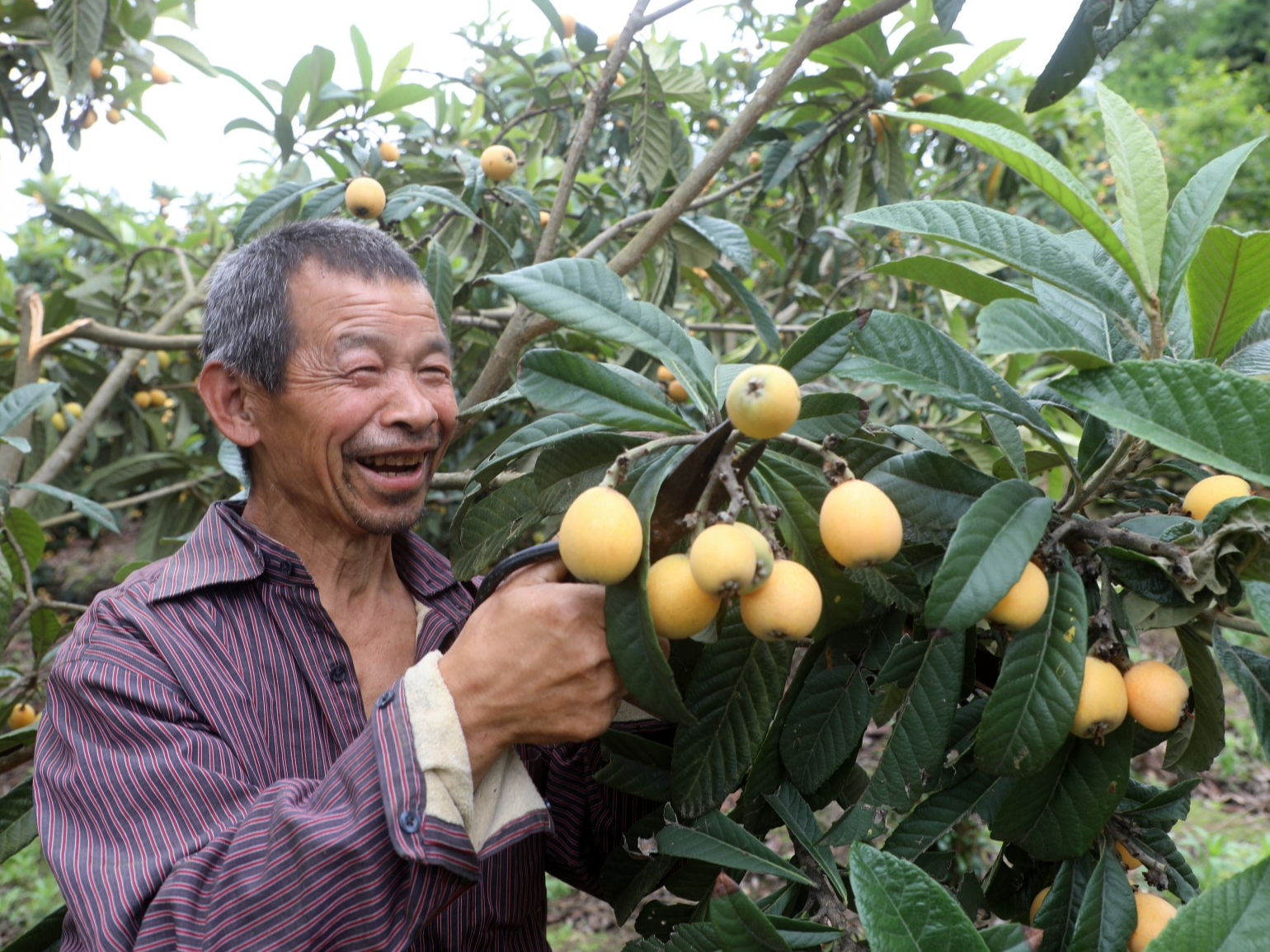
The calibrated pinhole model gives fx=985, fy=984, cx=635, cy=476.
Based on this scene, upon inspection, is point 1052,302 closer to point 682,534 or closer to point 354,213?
point 682,534

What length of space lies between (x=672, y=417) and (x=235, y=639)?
74 centimetres

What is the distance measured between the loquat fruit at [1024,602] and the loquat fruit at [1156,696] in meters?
0.13

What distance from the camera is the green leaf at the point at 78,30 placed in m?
2.60

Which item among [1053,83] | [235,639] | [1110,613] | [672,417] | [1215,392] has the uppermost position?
[1053,83]

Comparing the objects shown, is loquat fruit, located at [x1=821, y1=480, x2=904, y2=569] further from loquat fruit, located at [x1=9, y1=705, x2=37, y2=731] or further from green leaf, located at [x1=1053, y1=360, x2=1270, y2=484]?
loquat fruit, located at [x1=9, y1=705, x2=37, y2=731]

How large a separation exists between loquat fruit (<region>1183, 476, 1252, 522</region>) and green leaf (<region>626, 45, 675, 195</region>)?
5.48ft

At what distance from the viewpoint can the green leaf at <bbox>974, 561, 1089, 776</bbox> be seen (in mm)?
837

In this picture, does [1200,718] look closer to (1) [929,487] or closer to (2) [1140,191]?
(1) [929,487]

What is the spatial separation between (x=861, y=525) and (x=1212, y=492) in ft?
1.10

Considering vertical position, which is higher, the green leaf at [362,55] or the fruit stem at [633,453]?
the green leaf at [362,55]

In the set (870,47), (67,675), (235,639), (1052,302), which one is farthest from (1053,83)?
(67,675)

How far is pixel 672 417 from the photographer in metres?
0.93

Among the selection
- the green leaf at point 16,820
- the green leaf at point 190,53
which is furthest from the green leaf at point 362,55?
the green leaf at point 16,820

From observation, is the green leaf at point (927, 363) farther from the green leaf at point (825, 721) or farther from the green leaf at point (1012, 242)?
the green leaf at point (825, 721)
